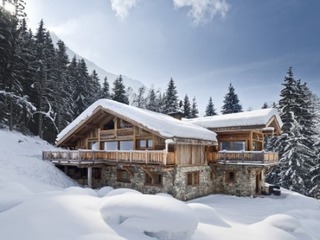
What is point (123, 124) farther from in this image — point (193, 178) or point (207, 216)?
point (207, 216)

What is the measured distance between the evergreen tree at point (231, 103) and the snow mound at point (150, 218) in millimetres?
43317

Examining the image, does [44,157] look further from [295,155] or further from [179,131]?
[295,155]

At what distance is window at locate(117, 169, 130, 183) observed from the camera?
22109mm

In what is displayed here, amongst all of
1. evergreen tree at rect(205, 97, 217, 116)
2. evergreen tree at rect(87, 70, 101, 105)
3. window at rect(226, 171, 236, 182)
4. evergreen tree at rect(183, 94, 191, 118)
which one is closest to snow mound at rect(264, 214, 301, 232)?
window at rect(226, 171, 236, 182)

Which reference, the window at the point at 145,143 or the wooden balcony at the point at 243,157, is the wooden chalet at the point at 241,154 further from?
the window at the point at 145,143

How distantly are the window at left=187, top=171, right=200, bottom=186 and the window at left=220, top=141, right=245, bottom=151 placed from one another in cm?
407

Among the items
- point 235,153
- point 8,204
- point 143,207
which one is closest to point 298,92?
point 235,153

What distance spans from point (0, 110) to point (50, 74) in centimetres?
1053

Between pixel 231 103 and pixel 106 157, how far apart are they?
110ft

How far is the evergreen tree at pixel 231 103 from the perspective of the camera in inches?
1972

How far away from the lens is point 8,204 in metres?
8.68

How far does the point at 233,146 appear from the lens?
79.3ft

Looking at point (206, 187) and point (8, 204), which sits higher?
point (8, 204)

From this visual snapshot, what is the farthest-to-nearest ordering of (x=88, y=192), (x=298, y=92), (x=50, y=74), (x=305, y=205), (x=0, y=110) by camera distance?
(x=50, y=74), (x=298, y=92), (x=0, y=110), (x=305, y=205), (x=88, y=192)
